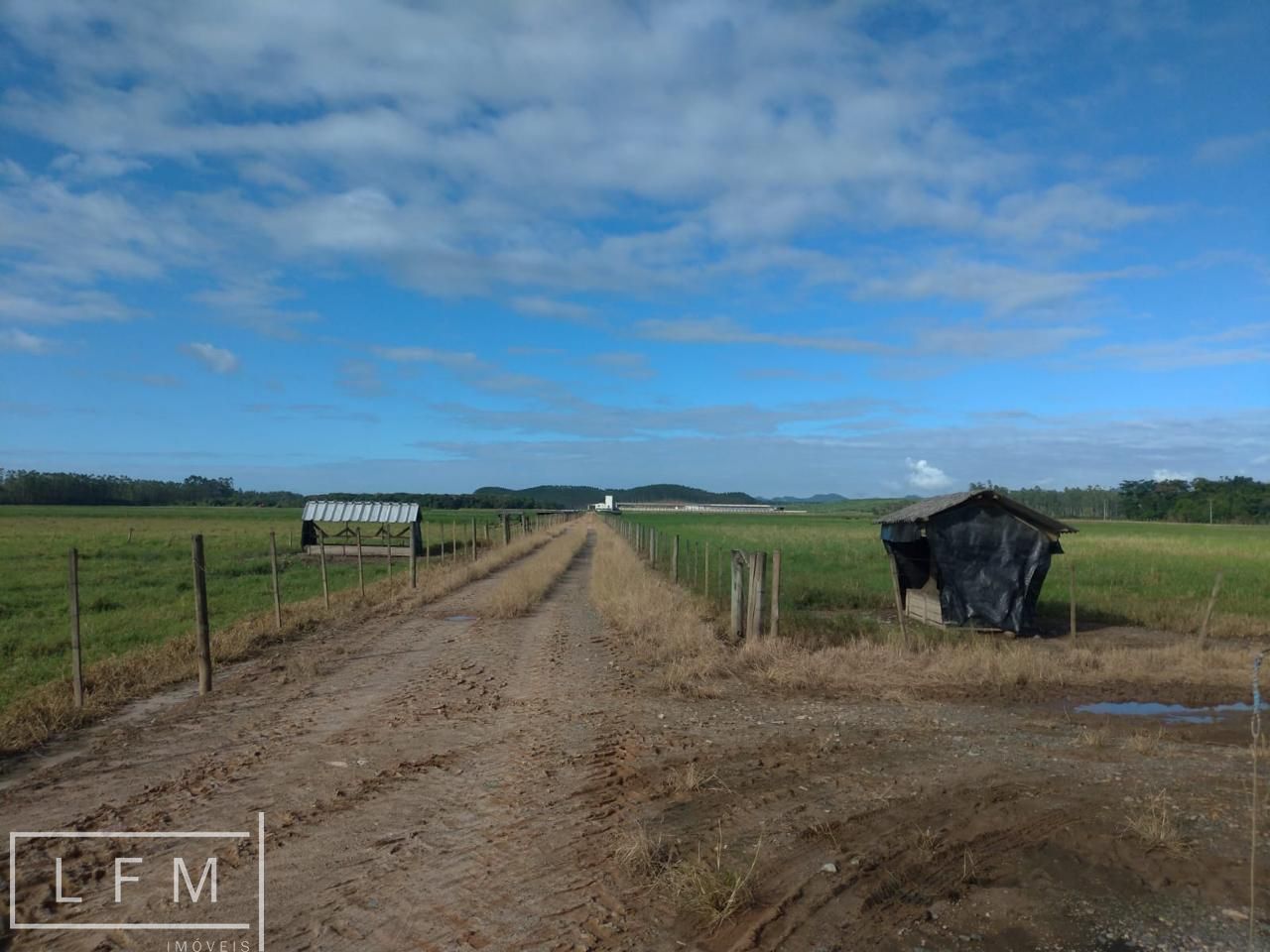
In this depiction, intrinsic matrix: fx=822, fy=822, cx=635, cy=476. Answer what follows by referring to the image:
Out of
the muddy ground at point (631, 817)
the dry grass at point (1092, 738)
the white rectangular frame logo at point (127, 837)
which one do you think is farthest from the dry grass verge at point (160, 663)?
the dry grass at point (1092, 738)

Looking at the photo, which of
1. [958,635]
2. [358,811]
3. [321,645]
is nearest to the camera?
[358,811]

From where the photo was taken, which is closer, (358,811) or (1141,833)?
(1141,833)

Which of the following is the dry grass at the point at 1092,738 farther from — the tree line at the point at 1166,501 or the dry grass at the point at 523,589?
the tree line at the point at 1166,501

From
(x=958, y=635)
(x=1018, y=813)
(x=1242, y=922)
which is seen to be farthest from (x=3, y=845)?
(x=958, y=635)

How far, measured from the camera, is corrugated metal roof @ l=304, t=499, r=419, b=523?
126ft

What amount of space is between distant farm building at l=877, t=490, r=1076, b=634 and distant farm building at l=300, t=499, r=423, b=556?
→ 84.0 feet

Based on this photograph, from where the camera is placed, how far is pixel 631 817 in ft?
18.5

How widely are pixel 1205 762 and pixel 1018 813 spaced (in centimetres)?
279

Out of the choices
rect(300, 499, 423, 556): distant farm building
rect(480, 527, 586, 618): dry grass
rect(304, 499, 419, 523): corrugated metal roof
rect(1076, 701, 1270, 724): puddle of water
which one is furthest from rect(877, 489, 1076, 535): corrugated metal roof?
rect(304, 499, 419, 523): corrugated metal roof

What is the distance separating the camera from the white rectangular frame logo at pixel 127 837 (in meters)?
4.16

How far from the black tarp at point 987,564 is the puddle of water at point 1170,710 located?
17.0 ft

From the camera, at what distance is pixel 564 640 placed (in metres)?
13.4

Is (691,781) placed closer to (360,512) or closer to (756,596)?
(756,596)

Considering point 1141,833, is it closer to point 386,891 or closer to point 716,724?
point 716,724
